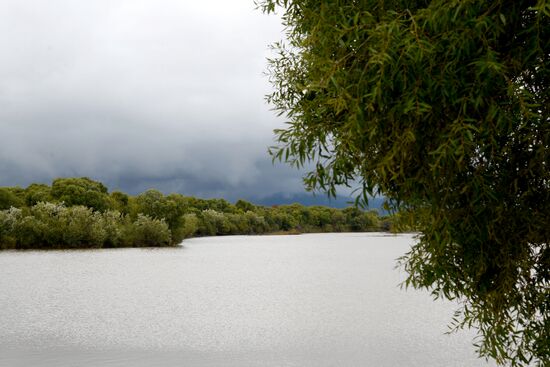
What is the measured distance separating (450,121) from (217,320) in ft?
61.9

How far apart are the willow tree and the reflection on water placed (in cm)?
983

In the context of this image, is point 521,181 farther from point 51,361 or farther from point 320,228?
point 320,228

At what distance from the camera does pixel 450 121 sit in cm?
512

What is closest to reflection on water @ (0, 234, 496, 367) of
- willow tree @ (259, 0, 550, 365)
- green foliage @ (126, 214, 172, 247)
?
willow tree @ (259, 0, 550, 365)

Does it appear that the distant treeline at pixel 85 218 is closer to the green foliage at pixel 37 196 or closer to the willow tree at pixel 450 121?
the green foliage at pixel 37 196

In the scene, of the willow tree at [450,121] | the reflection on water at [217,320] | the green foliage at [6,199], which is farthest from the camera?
the green foliage at [6,199]

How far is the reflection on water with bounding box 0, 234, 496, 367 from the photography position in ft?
51.5

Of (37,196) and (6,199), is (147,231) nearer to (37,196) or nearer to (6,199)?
(37,196)

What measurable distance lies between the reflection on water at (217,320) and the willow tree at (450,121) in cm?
983

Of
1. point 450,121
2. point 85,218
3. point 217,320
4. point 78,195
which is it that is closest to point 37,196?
point 78,195

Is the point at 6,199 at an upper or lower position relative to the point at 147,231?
upper

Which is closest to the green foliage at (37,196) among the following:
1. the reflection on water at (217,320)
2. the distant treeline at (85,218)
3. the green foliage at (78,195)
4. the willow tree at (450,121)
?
the distant treeline at (85,218)

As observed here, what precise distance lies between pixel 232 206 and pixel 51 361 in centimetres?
12996

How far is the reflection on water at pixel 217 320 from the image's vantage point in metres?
15.7
